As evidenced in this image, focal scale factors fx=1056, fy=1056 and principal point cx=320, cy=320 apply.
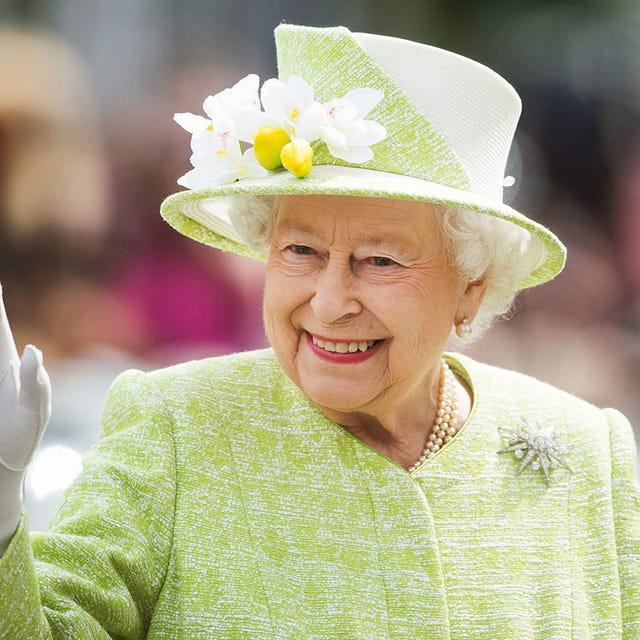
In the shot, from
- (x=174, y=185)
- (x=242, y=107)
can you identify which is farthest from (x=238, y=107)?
(x=174, y=185)

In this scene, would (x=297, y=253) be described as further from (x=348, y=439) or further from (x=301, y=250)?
(x=348, y=439)

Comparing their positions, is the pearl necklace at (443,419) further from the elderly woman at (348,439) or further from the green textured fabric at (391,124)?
the green textured fabric at (391,124)

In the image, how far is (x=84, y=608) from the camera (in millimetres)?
1670

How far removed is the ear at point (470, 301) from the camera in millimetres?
2160

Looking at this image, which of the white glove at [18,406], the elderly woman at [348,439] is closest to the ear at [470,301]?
the elderly woman at [348,439]

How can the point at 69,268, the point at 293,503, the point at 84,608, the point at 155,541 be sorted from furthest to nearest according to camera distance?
the point at 69,268, the point at 293,503, the point at 155,541, the point at 84,608

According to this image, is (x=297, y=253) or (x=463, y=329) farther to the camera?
(x=463, y=329)

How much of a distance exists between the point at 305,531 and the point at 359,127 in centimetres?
75

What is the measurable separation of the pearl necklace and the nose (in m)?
0.39

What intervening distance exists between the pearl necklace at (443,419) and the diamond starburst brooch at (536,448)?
0.12 m

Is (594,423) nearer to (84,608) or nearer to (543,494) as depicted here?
(543,494)

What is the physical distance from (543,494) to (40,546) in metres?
1.02

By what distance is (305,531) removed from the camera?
196cm

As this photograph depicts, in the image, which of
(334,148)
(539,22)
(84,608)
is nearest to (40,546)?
(84,608)
